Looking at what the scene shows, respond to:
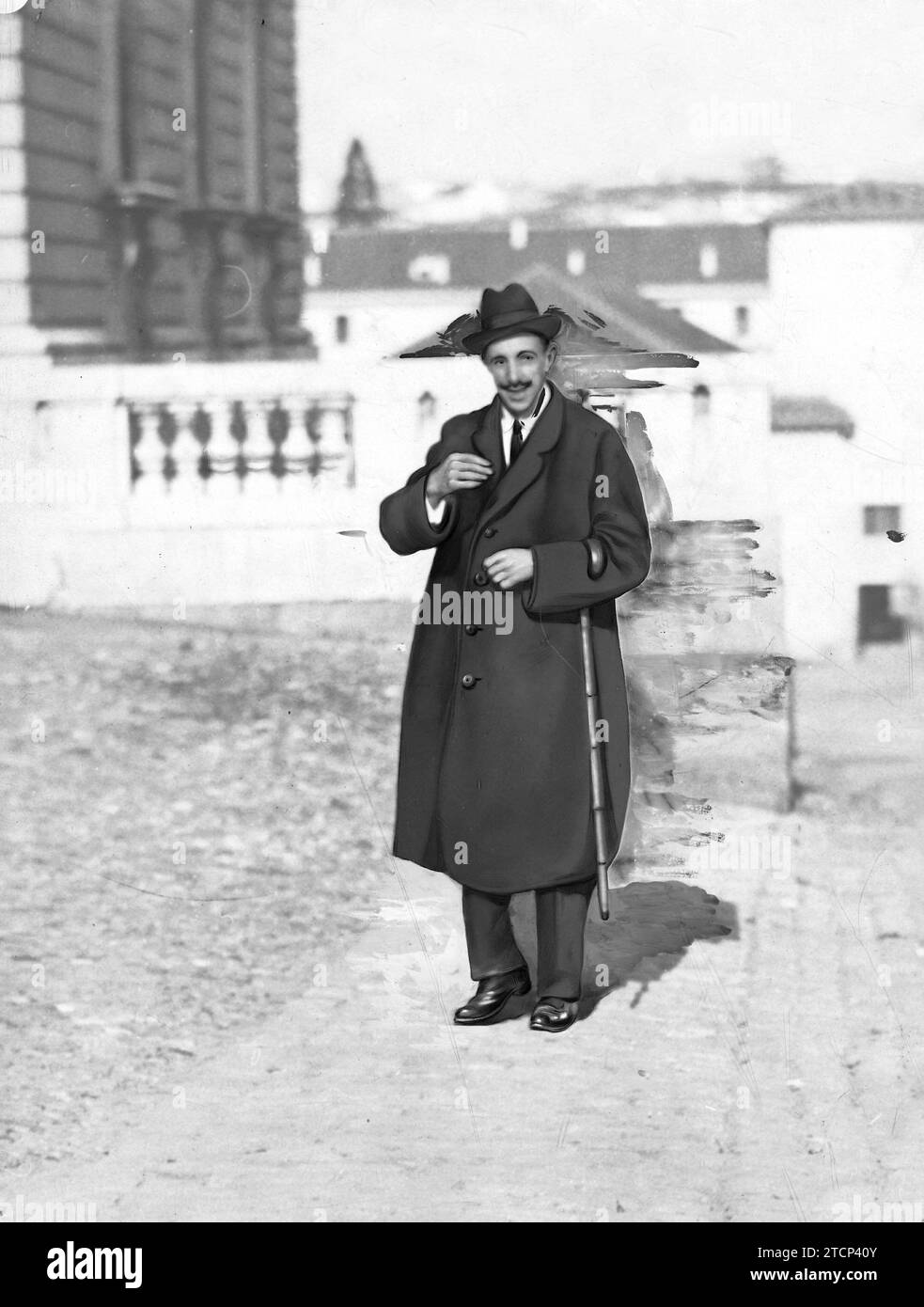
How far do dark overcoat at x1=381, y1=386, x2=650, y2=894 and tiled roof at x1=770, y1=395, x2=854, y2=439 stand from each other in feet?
1.76

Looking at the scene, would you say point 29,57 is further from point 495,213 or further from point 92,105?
point 495,213

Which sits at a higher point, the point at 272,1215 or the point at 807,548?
the point at 807,548

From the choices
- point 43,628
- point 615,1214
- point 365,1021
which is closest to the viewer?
point 615,1214

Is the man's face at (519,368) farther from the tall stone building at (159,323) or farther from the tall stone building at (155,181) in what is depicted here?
the tall stone building at (155,181)

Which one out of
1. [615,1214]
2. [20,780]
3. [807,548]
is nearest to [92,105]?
[20,780]

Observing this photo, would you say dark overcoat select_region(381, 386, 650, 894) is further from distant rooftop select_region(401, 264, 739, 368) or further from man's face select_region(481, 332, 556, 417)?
distant rooftop select_region(401, 264, 739, 368)

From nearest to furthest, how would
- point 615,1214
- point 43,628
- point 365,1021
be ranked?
point 615,1214 → point 365,1021 → point 43,628

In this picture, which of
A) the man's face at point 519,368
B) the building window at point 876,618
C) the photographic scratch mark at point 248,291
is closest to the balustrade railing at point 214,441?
the photographic scratch mark at point 248,291

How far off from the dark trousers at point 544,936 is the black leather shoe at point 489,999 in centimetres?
2

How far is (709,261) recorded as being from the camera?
4570 millimetres

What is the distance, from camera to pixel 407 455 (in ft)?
15.0

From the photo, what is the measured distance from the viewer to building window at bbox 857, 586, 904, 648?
4.56 m

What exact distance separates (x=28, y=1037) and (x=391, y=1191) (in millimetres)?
1224

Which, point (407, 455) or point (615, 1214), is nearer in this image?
point (615, 1214)
